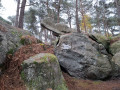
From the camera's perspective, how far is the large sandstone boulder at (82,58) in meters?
4.72

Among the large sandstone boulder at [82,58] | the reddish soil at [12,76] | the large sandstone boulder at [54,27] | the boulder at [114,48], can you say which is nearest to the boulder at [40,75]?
the reddish soil at [12,76]

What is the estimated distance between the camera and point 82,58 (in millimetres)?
4980

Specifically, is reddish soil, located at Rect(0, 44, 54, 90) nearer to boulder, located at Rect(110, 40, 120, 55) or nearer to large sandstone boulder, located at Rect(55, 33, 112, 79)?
large sandstone boulder, located at Rect(55, 33, 112, 79)

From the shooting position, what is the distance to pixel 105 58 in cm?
528

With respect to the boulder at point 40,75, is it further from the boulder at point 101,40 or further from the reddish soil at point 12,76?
the boulder at point 101,40

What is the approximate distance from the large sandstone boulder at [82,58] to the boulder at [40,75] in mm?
1866

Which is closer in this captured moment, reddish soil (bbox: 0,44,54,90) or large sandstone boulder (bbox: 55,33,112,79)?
reddish soil (bbox: 0,44,54,90)

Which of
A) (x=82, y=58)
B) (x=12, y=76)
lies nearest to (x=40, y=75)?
(x=12, y=76)

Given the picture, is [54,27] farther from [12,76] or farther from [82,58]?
[12,76]

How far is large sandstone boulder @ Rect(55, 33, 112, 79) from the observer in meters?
4.72

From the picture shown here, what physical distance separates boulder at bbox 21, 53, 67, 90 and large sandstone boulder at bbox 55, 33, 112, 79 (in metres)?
1.87

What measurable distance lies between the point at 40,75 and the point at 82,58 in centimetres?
281

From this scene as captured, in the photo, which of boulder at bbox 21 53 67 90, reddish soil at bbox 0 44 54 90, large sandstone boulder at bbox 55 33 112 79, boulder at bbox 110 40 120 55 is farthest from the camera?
boulder at bbox 110 40 120 55

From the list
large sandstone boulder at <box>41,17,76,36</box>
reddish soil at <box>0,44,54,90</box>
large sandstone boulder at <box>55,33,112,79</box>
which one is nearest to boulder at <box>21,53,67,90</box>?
reddish soil at <box>0,44,54,90</box>
